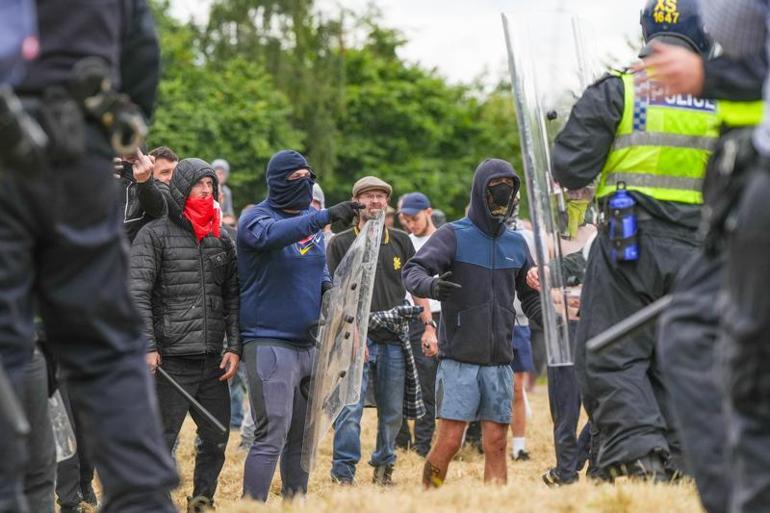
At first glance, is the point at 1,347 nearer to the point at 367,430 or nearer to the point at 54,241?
the point at 54,241

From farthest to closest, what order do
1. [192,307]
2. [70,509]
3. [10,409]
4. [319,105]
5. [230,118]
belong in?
[319,105], [230,118], [192,307], [70,509], [10,409]

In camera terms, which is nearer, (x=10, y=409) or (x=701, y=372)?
(x=10, y=409)

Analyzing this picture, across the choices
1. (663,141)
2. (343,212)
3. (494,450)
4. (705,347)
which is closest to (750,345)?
(705,347)

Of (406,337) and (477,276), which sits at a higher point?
(477,276)

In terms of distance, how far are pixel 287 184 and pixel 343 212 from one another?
22.4 inches

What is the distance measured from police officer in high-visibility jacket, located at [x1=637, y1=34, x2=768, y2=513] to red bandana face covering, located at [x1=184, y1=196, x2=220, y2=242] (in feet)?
15.6

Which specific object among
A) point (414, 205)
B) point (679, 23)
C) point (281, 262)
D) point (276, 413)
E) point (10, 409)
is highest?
point (679, 23)

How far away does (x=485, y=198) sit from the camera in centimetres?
848

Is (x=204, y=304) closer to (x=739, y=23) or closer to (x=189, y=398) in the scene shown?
(x=189, y=398)

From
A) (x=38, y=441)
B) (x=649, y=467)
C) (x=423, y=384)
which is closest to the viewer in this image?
(x=38, y=441)

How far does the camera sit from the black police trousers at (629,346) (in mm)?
5676

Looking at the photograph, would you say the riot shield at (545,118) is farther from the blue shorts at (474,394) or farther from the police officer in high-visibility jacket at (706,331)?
the police officer in high-visibility jacket at (706,331)

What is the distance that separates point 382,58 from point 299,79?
6727 millimetres

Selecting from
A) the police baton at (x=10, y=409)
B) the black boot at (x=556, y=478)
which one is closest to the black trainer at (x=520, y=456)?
the black boot at (x=556, y=478)
